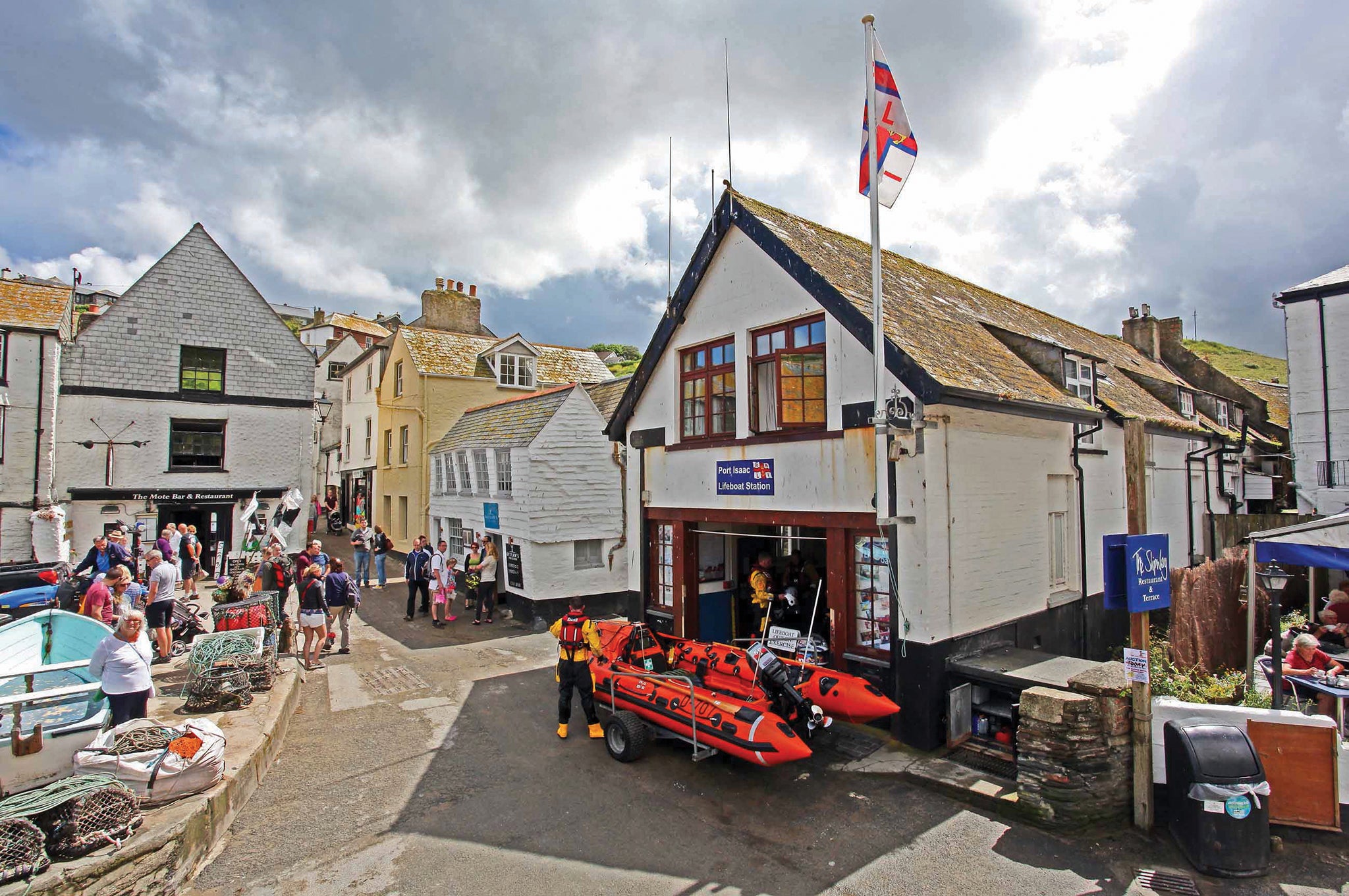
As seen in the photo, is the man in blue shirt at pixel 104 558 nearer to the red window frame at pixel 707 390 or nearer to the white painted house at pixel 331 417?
the red window frame at pixel 707 390

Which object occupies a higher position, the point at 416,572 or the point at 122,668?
the point at 122,668

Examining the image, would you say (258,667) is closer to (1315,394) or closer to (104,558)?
(104,558)

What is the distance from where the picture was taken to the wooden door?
6.19m

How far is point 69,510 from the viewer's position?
1861cm

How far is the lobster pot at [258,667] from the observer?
9470mm

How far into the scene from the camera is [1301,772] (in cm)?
627

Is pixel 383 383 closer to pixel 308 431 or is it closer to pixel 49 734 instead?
pixel 308 431

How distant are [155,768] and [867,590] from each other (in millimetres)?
8071

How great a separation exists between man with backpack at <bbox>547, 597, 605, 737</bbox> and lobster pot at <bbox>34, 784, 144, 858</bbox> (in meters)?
4.52

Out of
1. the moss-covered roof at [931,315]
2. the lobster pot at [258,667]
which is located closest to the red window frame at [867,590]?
the moss-covered roof at [931,315]

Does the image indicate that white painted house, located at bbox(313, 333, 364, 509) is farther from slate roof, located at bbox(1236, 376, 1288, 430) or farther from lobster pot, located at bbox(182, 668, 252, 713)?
slate roof, located at bbox(1236, 376, 1288, 430)

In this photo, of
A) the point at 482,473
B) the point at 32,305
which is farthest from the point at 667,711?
the point at 32,305

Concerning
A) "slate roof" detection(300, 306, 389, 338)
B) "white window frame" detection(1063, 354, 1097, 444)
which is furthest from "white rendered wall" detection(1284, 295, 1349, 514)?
"slate roof" detection(300, 306, 389, 338)

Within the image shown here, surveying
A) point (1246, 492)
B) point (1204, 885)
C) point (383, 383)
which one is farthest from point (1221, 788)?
point (383, 383)
